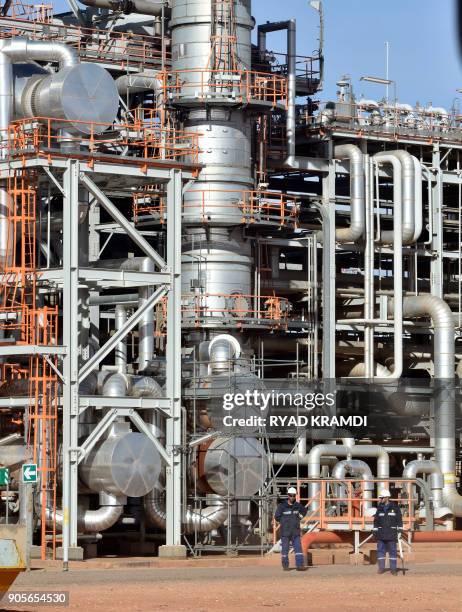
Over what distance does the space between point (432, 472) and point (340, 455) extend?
3046 mm

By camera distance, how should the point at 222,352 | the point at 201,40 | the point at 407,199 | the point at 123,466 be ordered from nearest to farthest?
the point at 123,466 → the point at 222,352 → the point at 201,40 → the point at 407,199

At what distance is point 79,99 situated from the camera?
38.5 metres

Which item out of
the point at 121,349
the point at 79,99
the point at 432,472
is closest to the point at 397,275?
the point at 432,472

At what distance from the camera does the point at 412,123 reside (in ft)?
175

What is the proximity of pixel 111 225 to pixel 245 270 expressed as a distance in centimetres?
410

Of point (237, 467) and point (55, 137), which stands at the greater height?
point (55, 137)

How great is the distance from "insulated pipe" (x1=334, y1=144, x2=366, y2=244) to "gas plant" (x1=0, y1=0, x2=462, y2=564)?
7 centimetres

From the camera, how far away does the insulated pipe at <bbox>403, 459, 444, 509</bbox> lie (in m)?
45.9

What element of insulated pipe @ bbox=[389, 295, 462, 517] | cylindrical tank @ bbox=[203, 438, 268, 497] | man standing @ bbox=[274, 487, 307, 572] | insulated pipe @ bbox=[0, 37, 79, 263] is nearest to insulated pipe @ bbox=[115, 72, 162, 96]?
insulated pipe @ bbox=[0, 37, 79, 263]

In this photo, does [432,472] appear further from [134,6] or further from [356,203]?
[134,6]

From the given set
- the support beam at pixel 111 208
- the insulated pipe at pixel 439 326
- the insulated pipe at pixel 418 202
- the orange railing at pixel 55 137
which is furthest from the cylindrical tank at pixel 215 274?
the support beam at pixel 111 208

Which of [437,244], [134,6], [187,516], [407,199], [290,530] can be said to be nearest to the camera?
[290,530]

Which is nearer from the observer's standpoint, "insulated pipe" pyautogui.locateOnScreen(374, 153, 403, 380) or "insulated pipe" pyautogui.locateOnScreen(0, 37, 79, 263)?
"insulated pipe" pyautogui.locateOnScreen(0, 37, 79, 263)

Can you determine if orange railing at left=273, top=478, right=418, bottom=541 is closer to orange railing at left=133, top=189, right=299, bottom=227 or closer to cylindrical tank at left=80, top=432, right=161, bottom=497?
cylindrical tank at left=80, top=432, right=161, bottom=497
